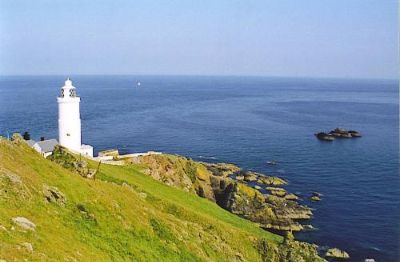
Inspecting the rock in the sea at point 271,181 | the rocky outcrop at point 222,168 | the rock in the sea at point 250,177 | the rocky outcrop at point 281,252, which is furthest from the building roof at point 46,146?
the rock in the sea at point 271,181

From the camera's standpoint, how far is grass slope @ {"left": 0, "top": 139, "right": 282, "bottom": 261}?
22891 millimetres

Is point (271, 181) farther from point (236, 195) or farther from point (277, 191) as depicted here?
point (236, 195)

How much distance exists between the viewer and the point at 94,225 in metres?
27.9

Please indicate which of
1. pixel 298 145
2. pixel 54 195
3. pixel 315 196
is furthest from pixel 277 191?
pixel 54 195

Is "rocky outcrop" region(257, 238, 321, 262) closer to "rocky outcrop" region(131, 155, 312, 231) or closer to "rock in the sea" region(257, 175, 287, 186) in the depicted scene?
"rocky outcrop" region(131, 155, 312, 231)

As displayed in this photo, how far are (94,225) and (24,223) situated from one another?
540 cm

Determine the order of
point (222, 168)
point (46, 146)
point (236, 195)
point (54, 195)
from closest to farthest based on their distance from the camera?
point (54, 195) → point (46, 146) → point (236, 195) → point (222, 168)

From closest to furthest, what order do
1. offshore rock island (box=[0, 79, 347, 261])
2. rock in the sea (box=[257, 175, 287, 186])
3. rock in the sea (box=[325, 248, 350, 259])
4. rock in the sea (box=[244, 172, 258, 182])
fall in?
1. offshore rock island (box=[0, 79, 347, 261])
2. rock in the sea (box=[325, 248, 350, 259])
3. rock in the sea (box=[257, 175, 287, 186])
4. rock in the sea (box=[244, 172, 258, 182])

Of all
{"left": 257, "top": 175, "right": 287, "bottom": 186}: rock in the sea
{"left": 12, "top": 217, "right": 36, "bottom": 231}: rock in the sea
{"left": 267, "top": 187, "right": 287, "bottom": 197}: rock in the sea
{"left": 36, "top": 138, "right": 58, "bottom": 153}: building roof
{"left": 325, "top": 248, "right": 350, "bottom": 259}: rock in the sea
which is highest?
{"left": 12, "top": 217, "right": 36, "bottom": 231}: rock in the sea

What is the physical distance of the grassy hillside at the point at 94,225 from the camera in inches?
901

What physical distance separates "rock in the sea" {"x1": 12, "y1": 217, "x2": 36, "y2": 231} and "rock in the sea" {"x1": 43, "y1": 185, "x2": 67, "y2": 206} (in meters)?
3.59

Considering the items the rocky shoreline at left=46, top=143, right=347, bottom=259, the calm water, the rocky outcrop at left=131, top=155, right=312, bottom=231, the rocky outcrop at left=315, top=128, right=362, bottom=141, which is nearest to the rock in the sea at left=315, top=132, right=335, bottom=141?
the rocky outcrop at left=315, top=128, right=362, bottom=141

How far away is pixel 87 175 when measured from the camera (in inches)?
1550

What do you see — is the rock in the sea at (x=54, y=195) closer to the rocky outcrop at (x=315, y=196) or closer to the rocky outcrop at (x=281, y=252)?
the rocky outcrop at (x=281, y=252)
